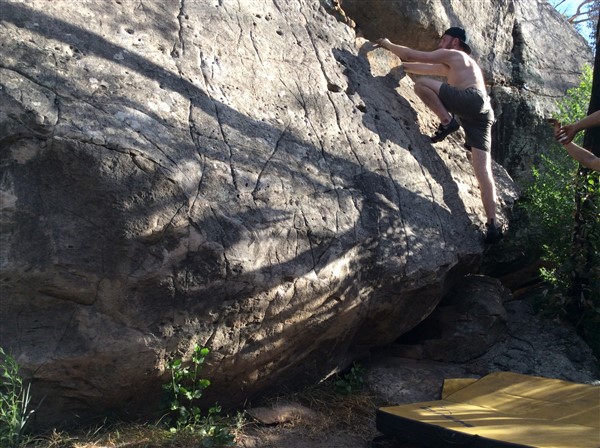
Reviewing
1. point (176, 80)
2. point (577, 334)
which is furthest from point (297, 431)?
point (577, 334)

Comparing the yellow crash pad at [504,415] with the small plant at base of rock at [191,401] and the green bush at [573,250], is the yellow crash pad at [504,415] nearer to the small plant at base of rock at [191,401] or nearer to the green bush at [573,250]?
the small plant at base of rock at [191,401]

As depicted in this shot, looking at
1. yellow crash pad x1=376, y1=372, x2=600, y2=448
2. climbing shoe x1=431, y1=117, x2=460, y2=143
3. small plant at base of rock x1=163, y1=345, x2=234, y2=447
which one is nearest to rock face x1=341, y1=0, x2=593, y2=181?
climbing shoe x1=431, y1=117, x2=460, y2=143

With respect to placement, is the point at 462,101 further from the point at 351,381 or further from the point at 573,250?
the point at 351,381

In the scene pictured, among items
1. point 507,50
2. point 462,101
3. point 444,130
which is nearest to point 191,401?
point 444,130

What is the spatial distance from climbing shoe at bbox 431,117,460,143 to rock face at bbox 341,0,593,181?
130cm

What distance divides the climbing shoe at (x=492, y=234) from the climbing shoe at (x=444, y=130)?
31.4 inches

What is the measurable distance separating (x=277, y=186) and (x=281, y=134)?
461 mm

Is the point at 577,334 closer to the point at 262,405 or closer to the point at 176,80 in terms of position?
the point at 262,405

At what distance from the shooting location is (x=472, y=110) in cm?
590

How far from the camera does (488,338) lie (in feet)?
18.3

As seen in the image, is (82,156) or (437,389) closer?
(82,156)

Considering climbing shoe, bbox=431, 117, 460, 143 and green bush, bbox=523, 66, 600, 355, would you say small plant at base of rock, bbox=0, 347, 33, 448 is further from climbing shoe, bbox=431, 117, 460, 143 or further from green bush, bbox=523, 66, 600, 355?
green bush, bbox=523, 66, 600, 355

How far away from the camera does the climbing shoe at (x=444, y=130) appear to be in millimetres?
5820

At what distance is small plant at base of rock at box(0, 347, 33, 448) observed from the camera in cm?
350
